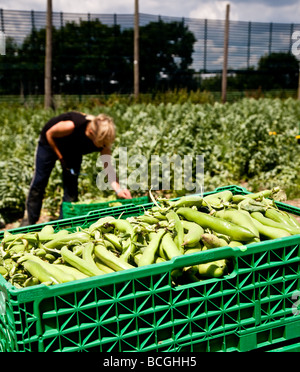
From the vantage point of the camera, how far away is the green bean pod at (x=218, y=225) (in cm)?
219

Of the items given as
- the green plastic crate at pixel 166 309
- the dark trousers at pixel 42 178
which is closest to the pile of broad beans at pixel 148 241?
the green plastic crate at pixel 166 309

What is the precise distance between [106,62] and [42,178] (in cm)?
1976

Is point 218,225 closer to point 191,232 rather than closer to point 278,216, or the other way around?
point 191,232

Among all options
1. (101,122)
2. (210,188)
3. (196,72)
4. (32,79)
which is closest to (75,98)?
(32,79)

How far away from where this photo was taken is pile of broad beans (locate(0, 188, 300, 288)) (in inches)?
78.8

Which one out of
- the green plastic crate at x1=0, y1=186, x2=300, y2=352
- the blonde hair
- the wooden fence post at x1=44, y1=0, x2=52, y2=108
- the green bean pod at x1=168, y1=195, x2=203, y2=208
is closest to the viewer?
the green plastic crate at x1=0, y1=186, x2=300, y2=352

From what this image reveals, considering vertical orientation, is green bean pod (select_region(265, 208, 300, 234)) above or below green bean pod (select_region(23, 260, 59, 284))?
above

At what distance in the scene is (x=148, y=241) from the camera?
2.27m

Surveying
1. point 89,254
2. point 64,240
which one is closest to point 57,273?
point 89,254

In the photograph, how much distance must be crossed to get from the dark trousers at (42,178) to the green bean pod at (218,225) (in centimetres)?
332

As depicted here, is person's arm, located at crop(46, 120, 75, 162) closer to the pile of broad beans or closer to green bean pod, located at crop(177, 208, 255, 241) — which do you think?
the pile of broad beans

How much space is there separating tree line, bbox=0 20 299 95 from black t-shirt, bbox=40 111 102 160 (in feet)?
57.1

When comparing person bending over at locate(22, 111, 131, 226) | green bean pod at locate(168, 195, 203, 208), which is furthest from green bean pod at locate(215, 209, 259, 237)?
person bending over at locate(22, 111, 131, 226)
